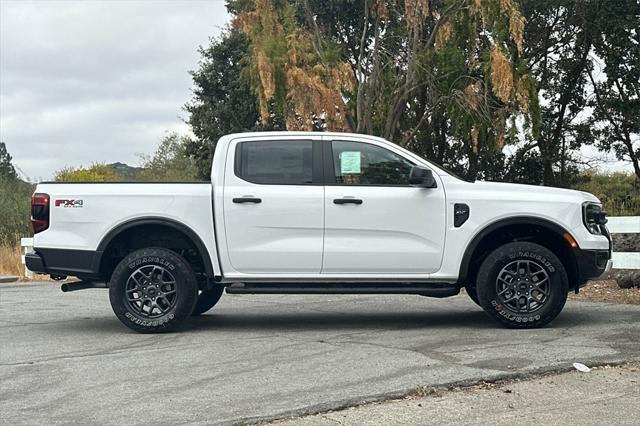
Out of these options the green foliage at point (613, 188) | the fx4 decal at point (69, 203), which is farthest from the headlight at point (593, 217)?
the green foliage at point (613, 188)

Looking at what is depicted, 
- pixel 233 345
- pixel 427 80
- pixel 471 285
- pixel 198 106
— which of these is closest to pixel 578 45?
pixel 427 80

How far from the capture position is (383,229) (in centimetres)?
841

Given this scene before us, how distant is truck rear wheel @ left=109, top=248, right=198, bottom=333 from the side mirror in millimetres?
2377

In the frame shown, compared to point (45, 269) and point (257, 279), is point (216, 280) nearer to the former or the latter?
point (257, 279)

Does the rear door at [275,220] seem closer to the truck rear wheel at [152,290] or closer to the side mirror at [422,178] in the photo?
the truck rear wheel at [152,290]

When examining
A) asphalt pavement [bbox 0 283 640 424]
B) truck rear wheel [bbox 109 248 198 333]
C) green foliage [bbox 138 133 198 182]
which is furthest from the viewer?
green foliage [bbox 138 133 198 182]

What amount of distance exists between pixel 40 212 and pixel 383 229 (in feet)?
11.3

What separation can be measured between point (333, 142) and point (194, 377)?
10.4 ft

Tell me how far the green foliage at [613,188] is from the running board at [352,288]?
11.4m

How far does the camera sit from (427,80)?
19219 mm

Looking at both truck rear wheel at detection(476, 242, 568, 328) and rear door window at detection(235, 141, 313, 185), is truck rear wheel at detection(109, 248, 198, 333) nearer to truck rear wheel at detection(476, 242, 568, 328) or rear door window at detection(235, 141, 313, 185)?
rear door window at detection(235, 141, 313, 185)

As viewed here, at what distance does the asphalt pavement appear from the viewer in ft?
18.7

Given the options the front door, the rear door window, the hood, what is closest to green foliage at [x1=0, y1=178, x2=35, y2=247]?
the rear door window

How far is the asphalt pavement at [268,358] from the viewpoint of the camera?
18.7 ft
